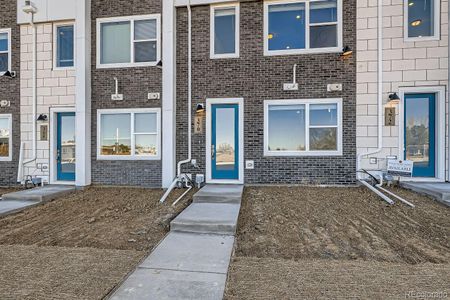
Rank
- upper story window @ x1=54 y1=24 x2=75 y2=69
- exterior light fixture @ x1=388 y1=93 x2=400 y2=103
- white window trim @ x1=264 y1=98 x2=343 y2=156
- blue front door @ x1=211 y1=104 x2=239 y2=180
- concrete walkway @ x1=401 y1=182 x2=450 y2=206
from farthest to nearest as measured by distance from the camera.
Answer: upper story window @ x1=54 y1=24 x2=75 y2=69 → blue front door @ x1=211 y1=104 x2=239 y2=180 → white window trim @ x1=264 y1=98 x2=343 y2=156 → exterior light fixture @ x1=388 y1=93 x2=400 y2=103 → concrete walkway @ x1=401 y1=182 x2=450 y2=206

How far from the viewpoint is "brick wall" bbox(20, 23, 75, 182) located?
8.48 metres

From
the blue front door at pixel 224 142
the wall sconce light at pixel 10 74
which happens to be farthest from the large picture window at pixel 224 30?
the wall sconce light at pixel 10 74

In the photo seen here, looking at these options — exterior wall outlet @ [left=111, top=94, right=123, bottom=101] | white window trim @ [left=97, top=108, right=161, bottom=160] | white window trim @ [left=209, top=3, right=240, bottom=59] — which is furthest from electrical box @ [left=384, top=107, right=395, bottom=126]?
exterior wall outlet @ [left=111, top=94, right=123, bottom=101]

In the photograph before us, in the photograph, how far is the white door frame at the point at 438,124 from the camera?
7117 mm

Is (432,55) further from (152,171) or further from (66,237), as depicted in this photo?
(66,237)

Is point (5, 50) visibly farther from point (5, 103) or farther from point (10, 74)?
point (5, 103)

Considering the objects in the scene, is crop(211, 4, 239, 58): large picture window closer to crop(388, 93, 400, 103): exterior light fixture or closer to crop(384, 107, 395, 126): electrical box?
crop(388, 93, 400, 103): exterior light fixture

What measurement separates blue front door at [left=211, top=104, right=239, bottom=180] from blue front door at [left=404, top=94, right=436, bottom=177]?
16.1 feet

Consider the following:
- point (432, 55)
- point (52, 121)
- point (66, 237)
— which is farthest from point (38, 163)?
point (432, 55)

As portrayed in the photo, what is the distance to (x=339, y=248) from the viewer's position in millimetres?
3871

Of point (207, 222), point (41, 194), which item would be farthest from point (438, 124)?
point (41, 194)

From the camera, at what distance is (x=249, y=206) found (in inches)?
233

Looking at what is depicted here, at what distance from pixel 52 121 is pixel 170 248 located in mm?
7265

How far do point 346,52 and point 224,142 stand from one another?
4271mm
